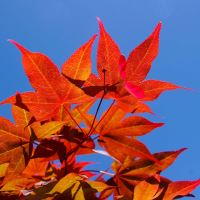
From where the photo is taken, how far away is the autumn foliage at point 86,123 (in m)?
0.70

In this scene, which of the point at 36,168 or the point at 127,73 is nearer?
the point at 127,73

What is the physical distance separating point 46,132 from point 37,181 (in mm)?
188

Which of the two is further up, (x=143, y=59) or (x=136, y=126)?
(x=143, y=59)

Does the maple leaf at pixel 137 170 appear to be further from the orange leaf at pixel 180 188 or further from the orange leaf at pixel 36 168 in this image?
the orange leaf at pixel 36 168

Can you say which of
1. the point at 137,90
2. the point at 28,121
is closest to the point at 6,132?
the point at 28,121

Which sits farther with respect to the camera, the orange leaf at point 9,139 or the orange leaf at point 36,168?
the orange leaf at point 36,168

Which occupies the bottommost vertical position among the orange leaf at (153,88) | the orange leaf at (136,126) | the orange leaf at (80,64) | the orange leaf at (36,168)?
the orange leaf at (36,168)

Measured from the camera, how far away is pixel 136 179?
830 mm

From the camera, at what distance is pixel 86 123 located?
800mm

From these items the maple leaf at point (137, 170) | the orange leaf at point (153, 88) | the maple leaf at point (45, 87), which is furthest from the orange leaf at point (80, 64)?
the maple leaf at point (137, 170)

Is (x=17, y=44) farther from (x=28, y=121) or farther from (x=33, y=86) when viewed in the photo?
(x=28, y=121)

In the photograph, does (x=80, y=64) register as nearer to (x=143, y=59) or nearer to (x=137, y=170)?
(x=143, y=59)

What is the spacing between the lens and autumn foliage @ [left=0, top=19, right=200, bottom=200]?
697 millimetres

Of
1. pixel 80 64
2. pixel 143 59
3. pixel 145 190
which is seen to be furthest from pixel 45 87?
pixel 145 190
